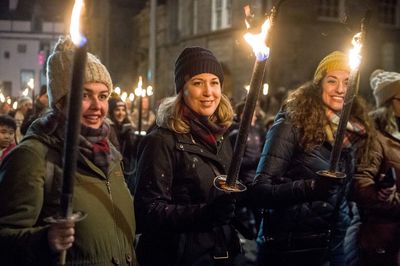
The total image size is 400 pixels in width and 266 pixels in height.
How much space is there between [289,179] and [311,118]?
0.46 meters

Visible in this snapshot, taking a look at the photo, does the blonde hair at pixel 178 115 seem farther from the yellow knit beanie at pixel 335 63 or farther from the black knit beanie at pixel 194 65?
the yellow knit beanie at pixel 335 63

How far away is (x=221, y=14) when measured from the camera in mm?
22234

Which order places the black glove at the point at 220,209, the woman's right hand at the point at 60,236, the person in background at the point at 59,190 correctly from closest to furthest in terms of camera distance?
1. the woman's right hand at the point at 60,236
2. the person in background at the point at 59,190
3. the black glove at the point at 220,209

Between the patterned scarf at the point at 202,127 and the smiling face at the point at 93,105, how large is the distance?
1.94 feet

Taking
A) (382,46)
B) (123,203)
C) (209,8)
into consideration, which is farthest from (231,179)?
(209,8)

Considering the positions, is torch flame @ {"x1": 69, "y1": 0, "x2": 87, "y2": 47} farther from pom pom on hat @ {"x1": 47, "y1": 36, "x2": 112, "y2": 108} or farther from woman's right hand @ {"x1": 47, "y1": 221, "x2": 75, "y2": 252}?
woman's right hand @ {"x1": 47, "y1": 221, "x2": 75, "y2": 252}

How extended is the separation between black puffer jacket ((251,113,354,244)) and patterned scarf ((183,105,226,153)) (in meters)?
0.54

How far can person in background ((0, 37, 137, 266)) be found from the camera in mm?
2008

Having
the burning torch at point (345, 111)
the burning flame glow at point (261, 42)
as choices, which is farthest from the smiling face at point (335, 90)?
the burning flame glow at point (261, 42)

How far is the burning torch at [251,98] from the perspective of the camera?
1.88 meters

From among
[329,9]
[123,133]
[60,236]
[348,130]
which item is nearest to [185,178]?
[60,236]

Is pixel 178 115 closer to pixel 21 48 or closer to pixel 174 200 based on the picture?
pixel 174 200

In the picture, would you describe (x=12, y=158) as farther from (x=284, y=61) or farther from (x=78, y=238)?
(x=284, y=61)

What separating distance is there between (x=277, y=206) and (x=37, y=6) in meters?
63.6
